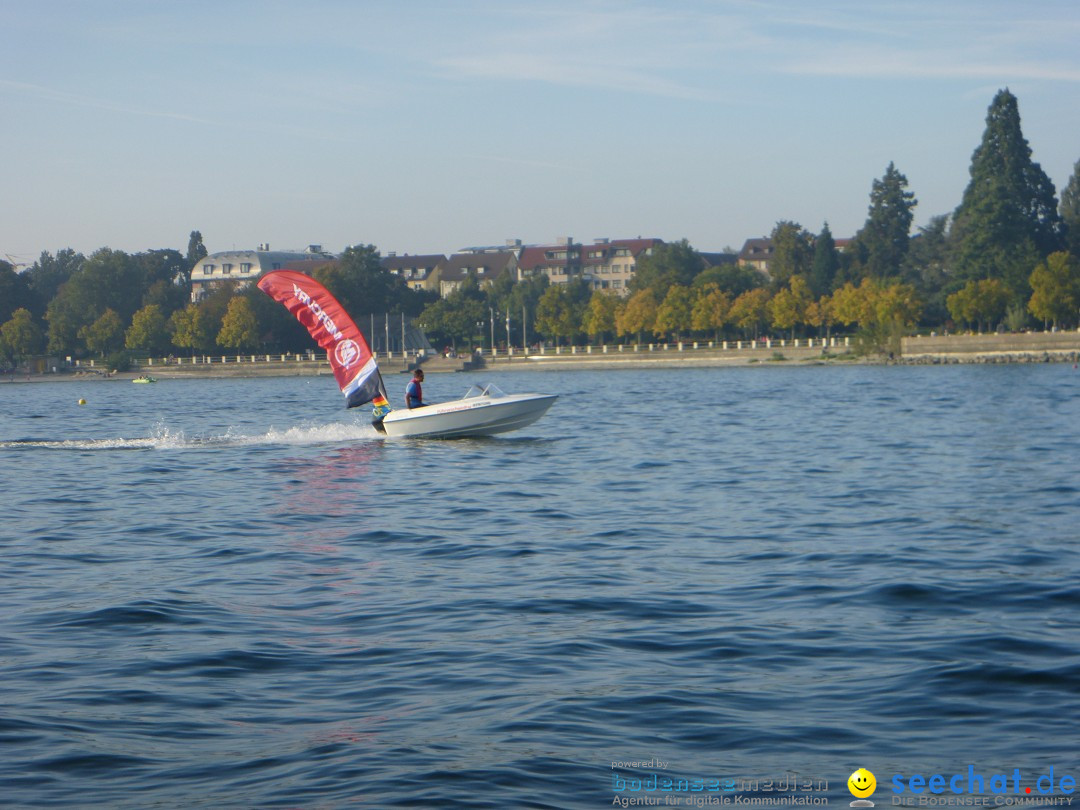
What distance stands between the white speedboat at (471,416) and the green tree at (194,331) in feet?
404

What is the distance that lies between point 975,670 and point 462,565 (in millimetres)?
6396

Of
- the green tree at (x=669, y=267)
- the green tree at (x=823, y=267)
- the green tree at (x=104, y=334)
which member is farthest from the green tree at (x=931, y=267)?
the green tree at (x=104, y=334)

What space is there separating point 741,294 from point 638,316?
37.1 ft

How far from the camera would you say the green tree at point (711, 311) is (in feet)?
418

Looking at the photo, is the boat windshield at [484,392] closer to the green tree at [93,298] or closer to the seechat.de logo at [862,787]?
the seechat.de logo at [862,787]

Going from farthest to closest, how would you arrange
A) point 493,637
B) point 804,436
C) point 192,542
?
point 804,436
point 192,542
point 493,637

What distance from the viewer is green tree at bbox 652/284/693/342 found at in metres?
131

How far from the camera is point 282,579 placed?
13.3 metres

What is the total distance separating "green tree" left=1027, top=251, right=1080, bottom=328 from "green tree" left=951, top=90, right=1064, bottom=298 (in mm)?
3853

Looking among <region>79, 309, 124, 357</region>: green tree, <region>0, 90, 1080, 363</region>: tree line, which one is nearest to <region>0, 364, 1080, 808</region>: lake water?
<region>0, 90, 1080, 363</region>: tree line

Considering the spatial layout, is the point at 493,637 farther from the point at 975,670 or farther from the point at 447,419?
the point at 447,419

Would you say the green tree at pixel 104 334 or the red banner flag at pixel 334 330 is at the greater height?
the green tree at pixel 104 334

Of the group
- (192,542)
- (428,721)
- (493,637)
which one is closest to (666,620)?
(493,637)

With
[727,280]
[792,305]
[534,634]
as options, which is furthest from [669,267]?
[534,634]
